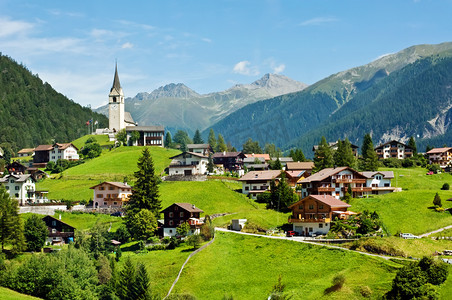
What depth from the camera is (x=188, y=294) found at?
66688mm

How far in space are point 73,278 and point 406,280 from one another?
39963 millimetres

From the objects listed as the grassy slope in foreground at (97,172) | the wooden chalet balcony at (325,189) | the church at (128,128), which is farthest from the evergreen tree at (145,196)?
the church at (128,128)

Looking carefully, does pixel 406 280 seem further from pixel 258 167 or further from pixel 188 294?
pixel 258 167

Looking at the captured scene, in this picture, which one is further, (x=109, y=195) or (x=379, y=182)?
(x=109, y=195)

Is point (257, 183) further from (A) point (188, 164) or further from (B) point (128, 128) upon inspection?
(B) point (128, 128)

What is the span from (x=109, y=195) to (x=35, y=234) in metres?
27.4

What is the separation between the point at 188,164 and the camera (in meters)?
142

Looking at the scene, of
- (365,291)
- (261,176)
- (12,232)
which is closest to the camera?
(365,291)

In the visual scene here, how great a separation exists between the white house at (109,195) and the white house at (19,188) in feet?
50.0

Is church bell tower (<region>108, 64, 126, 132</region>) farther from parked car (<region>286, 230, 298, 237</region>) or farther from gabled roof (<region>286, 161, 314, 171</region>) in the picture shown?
parked car (<region>286, 230, 298, 237</region>)

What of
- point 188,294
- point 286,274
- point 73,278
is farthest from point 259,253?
point 73,278

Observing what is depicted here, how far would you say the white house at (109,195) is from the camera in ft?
387

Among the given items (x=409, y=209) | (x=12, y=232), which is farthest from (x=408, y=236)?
(x=12, y=232)

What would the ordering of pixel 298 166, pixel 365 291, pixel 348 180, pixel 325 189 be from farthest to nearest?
pixel 298 166, pixel 348 180, pixel 325 189, pixel 365 291
